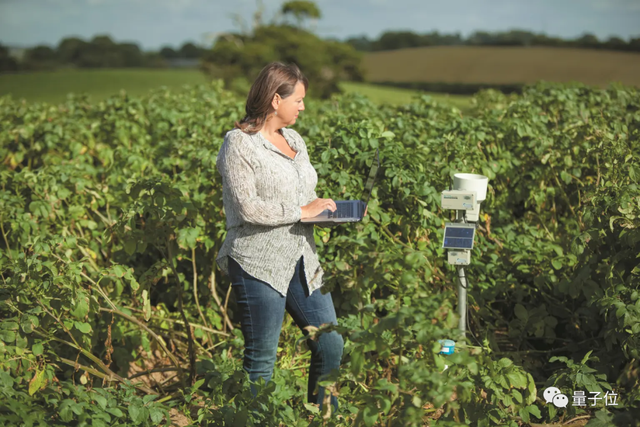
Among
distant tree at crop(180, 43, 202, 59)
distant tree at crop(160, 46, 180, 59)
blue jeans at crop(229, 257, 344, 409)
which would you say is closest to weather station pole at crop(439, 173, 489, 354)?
blue jeans at crop(229, 257, 344, 409)

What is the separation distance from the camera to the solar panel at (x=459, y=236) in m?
2.68

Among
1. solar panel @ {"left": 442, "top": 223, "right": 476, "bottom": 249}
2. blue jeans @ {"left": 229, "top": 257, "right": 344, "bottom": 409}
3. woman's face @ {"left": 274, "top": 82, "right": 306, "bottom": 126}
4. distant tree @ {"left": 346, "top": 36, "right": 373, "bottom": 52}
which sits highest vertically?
distant tree @ {"left": 346, "top": 36, "right": 373, "bottom": 52}

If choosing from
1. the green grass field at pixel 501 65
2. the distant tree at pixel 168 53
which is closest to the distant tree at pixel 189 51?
the distant tree at pixel 168 53

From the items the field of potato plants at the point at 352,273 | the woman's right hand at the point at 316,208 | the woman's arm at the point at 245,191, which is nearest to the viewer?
the field of potato plants at the point at 352,273

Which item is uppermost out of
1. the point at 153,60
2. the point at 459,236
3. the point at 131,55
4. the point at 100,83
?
the point at 131,55

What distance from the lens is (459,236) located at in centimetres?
271

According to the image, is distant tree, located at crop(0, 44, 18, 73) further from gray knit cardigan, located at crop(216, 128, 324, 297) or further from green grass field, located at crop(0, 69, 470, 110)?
gray knit cardigan, located at crop(216, 128, 324, 297)

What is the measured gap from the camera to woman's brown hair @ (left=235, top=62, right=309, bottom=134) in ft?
7.77

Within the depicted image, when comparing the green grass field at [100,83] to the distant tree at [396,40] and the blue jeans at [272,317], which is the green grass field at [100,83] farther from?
the blue jeans at [272,317]

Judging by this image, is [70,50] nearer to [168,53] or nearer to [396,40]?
[168,53]

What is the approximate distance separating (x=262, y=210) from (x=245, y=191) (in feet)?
0.31

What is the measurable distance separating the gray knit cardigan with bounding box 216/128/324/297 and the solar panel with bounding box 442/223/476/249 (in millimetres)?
636

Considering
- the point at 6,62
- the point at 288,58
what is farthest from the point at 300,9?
the point at 6,62

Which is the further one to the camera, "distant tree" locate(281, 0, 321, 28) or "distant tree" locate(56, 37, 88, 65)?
"distant tree" locate(56, 37, 88, 65)
